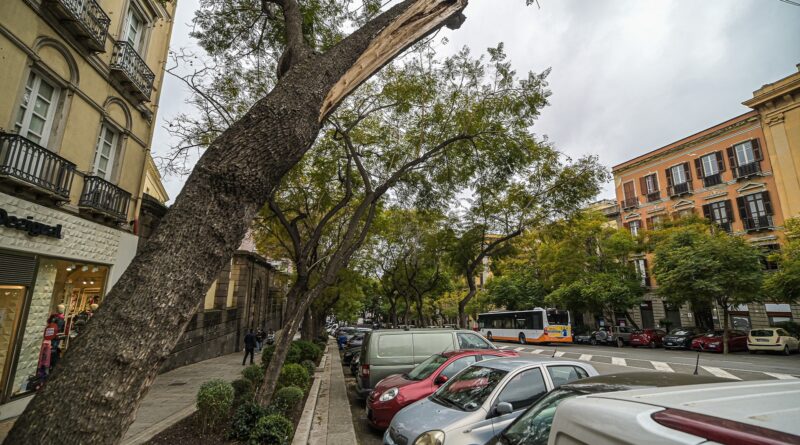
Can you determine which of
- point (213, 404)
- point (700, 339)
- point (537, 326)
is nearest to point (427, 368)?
point (213, 404)

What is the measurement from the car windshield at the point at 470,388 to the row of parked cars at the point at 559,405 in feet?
0.06

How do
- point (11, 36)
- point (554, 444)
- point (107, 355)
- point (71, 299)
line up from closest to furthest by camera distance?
point (554, 444)
point (107, 355)
point (11, 36)
point (71, 299)

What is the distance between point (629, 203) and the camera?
35500mm

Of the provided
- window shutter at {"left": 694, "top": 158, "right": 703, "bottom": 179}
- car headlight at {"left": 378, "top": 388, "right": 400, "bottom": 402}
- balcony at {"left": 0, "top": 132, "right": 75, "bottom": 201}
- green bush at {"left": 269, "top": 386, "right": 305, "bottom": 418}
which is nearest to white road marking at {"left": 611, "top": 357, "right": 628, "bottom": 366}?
car headlight at {"left": 378, "top": 388, "right": 400, "bottom": 402}

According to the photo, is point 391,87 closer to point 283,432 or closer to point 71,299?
point 283,432

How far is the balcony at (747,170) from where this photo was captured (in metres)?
26.6

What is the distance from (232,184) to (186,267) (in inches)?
23.7

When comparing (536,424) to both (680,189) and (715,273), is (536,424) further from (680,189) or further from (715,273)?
(680,189)

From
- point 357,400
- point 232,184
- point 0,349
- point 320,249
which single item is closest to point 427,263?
point 320,249

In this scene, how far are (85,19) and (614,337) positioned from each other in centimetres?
3396

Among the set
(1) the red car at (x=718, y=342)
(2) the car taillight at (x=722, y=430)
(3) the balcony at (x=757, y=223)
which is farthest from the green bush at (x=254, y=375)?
(3) the balcony at (x=757, y=223)

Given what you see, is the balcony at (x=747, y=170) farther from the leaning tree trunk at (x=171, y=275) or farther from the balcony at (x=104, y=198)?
the balcony at (x=104, y=198)

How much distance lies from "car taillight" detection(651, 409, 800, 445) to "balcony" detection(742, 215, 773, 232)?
34232 mm

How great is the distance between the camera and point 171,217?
2.40 m
